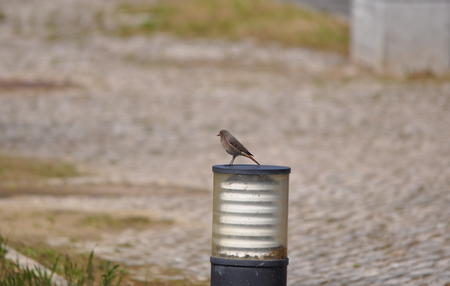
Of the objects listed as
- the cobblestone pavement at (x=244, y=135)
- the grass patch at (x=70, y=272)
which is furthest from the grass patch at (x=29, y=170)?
the grass patch at (x=70, y=272)

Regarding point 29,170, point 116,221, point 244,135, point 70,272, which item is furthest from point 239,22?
point 70,272

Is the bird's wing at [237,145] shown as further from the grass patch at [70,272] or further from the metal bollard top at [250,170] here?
the grass patch at [70,272]

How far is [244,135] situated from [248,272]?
359 inches

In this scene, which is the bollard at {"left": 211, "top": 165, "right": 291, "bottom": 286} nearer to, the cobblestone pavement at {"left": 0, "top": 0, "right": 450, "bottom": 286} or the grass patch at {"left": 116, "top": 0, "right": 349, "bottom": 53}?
the cobblestone pavement at {"left": 0, "top": 0, "right": 450, "bottom": 286}

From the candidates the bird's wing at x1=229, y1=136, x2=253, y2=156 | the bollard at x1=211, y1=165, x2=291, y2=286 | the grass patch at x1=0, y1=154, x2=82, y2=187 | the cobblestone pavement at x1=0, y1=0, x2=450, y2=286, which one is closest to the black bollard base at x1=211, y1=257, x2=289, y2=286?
the bollard at x1=211, y1=165, x2=291, y2=286

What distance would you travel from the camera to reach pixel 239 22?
22766 millimetres

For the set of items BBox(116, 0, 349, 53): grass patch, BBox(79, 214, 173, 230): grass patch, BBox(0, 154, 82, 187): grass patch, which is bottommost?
BBox(79, 214, 173, 230): grass patch

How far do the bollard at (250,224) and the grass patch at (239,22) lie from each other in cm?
1688

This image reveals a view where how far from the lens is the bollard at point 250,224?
207 inches

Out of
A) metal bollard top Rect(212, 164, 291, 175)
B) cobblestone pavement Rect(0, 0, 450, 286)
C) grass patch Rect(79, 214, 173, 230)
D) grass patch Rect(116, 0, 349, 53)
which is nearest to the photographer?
metal bollard top Rect(212, 164, 291, 175)

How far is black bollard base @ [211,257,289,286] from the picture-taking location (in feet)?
17.4

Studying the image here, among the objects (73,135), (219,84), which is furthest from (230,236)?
(219,84)

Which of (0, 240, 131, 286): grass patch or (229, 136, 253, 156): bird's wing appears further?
(0, 240, 131, 286): grass patch

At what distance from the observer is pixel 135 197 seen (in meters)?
10.5
